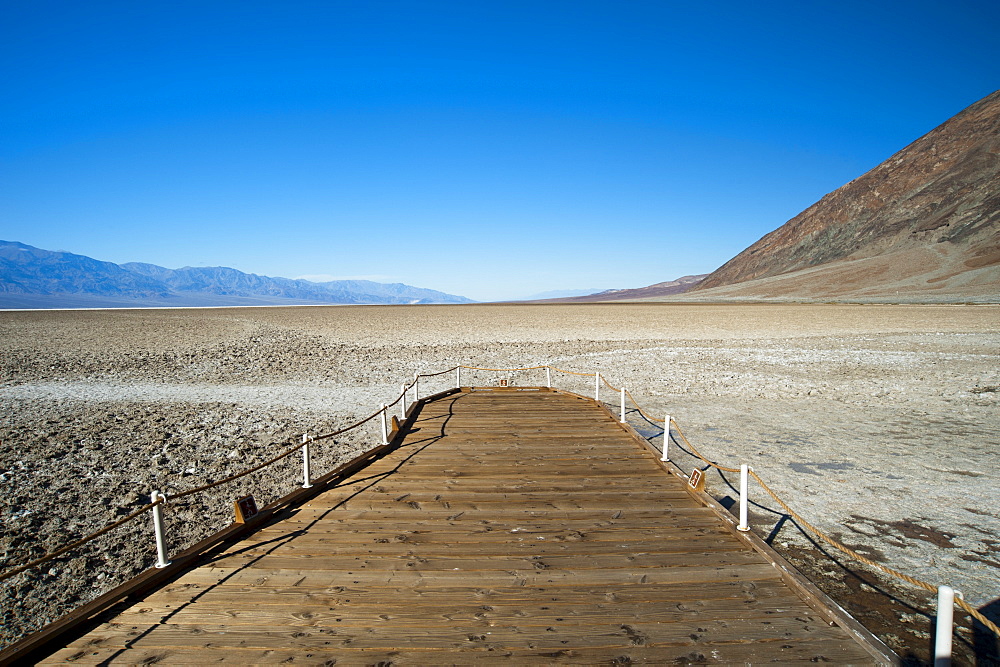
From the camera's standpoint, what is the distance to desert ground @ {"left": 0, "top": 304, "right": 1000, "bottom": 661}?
6.07 m

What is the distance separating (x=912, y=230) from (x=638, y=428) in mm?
139473

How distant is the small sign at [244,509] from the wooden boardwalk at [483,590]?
0.69 feet

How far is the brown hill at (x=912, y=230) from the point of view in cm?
9419

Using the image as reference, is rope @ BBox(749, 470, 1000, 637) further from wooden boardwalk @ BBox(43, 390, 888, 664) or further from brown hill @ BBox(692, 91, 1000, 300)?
brown hill @ BBox(692, 91, 1000, 300)

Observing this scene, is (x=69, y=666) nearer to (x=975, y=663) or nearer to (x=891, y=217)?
(x=975, y=663)

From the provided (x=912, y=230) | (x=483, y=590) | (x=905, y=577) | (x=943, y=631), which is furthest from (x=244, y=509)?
(x=912, y=230)

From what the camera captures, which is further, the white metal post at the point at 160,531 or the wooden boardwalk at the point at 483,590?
the white metal post at the point at 160,531

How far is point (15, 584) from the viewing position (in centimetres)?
626

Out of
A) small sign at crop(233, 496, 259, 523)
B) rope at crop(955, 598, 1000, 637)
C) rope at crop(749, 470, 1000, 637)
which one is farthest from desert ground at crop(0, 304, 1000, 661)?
small sign at crop(233, 496, 259, 523)

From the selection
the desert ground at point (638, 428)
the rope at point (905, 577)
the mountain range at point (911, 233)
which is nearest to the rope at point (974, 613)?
the rope at point (905, 577)

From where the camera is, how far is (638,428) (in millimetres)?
11500

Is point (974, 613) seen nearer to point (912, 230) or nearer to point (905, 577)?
point (905, 577)

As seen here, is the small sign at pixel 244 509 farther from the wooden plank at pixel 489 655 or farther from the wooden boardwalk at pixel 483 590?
the wooden plank at pixel 489 655

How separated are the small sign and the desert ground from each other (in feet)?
7.71
